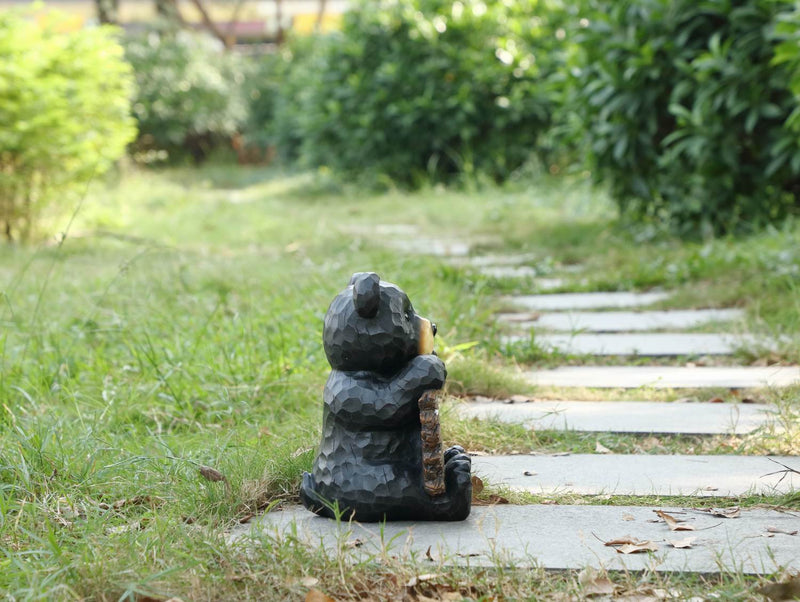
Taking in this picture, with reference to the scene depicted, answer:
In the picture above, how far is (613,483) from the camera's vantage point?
Answer: 2.55 meters

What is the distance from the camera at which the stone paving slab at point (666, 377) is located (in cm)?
355

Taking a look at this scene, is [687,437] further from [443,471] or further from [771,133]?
[771,133]

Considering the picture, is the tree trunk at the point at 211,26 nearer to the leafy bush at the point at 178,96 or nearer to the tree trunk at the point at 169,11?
the tree trunk at the point at 169,11

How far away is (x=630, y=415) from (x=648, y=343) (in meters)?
1.15

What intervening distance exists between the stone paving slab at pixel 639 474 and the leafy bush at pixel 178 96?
1472 cm

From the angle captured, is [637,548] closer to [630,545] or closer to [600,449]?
[630,545]

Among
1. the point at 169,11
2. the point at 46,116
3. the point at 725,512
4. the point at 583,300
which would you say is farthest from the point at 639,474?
the point at 169,11

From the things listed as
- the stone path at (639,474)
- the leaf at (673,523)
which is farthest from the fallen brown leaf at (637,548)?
the stone path at (639,474)

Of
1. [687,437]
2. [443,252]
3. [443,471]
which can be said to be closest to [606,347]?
[687,437]

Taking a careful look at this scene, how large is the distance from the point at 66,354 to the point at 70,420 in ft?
2.70

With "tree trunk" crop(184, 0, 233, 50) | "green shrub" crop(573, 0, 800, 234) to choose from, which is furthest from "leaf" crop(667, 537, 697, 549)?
"tree trunk" crop(184, 0, 233, 50)

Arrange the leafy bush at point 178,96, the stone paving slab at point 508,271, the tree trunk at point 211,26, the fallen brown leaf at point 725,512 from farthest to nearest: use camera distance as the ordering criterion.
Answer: the tree trunk at point 211,26 → the leafy bush at point 178,96 → the stone paving slab at point 508,271 → the fallen brown leaf at point 725,512

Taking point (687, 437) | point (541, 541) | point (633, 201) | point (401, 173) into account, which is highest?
point (541, 541)

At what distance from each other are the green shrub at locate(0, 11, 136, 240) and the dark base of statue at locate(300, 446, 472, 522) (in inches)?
207
